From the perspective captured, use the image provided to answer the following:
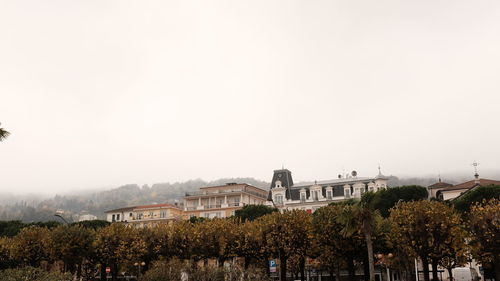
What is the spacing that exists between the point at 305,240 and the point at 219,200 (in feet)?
191

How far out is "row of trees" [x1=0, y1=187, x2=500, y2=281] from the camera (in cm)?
3775

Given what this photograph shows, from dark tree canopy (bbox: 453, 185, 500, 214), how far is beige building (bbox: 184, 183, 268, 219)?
47848 millimetres

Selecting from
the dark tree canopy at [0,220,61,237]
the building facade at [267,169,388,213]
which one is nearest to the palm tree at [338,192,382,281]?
the building facade at [267,169,388,213]

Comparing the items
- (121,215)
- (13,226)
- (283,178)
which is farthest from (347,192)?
(13,226)

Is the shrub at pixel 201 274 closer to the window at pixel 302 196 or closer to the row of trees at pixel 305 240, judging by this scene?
the row of trees at pixel 305 240

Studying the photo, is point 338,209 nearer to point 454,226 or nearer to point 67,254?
point 454,226

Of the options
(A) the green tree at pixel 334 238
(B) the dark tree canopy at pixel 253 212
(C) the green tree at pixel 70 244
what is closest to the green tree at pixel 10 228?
(C) the green tree at pixel 70 244

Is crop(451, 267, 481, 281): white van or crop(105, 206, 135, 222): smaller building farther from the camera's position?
crop(105, 206, 135, 222): smaller building

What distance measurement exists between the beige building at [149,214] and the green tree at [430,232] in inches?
2944

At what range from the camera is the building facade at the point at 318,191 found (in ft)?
286

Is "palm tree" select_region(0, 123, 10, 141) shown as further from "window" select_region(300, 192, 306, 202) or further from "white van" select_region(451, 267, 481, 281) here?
"window" select_region(300, 192, 306, 202)

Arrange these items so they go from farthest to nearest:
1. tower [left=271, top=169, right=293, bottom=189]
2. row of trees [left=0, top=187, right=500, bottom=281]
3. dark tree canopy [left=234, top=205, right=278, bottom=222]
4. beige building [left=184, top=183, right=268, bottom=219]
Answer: beige building [left=184, top=183, right=268, bottom=219] < tower [left=271, top=169, right=293, bottom=189] < dark tree canopy [left=234, top=205, right=278, bottom=222] < row of trees [left=0, top=187, right=500, bottom=281]

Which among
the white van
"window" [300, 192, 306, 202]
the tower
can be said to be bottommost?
the white van

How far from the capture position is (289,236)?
148 feet
